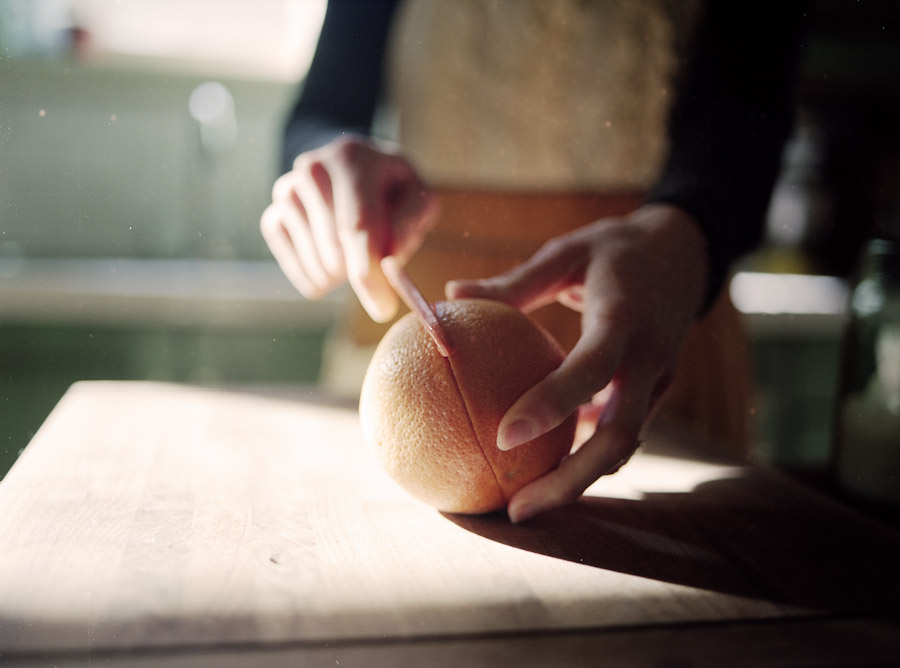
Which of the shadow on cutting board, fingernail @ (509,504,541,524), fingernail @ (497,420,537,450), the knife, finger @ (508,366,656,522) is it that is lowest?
the shadow on cutting board

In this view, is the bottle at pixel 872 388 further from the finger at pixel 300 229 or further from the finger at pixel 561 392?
the finger at pixel 300 229

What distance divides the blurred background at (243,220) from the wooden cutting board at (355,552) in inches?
31.8

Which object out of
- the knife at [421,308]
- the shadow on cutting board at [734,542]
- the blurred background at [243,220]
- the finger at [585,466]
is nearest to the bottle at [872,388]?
the shadow on cutting board at [734,542]

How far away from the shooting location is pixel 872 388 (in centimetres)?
57

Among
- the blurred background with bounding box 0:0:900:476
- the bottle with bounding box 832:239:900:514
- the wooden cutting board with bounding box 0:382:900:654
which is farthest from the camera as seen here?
the blurred background with bounding box 0:0:900:476

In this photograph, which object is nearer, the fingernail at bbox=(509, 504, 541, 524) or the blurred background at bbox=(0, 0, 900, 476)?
the fingernail at bbox=(509, 504, 541, 524)

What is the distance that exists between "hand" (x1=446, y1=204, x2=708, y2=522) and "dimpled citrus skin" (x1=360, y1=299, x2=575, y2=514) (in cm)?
2

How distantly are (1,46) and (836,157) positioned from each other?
Result: 194 centimetres

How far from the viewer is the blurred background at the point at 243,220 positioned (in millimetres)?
1488

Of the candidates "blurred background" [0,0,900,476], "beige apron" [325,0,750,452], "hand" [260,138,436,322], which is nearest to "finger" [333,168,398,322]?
"hand" [260,138,436,322]

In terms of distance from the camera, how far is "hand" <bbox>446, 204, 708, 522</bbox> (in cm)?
41

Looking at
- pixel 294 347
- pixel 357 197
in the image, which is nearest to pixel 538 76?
pixel 357 197

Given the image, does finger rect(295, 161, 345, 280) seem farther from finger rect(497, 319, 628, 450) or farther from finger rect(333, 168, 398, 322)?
finger rect(497, 319, 628, 450)

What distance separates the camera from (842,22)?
68.4 inches
